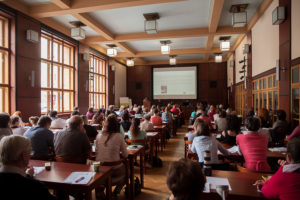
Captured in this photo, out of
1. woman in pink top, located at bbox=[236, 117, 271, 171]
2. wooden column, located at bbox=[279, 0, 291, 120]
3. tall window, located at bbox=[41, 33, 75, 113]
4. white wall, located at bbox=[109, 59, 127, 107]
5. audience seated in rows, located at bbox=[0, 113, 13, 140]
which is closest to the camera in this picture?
woman in pink top, located at bbox=[236, 117, 271, 171]

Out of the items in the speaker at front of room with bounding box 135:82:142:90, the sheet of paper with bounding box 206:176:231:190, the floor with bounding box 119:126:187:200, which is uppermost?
the speaker at front of room with bounding box 135:82:142:90

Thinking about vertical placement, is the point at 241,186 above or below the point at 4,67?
below

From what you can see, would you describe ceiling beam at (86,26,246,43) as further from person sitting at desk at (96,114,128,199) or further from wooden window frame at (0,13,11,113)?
person sitting at desk at (96,114,128,199)

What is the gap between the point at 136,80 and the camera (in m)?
15.4

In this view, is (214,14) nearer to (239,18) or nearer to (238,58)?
(239,18)

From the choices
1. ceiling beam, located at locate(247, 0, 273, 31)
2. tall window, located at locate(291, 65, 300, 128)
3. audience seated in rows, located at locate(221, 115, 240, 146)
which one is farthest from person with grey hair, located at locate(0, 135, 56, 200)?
ceiling beam, located at locate(247, 0, 273, 31)

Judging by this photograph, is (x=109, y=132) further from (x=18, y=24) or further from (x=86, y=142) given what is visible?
(x=18, y=24)

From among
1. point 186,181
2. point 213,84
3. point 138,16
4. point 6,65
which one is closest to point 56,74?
point 6,65

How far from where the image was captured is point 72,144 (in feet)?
9.29

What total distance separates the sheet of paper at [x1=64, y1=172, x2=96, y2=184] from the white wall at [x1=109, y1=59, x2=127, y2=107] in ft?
35.1

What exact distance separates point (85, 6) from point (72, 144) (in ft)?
13.4

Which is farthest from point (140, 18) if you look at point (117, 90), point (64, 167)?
point (117, 90)

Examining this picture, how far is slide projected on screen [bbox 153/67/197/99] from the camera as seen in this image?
14.4 metres

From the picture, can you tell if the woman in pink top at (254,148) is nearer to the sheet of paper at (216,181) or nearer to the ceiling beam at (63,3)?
the sheet of paper at (216,181)
